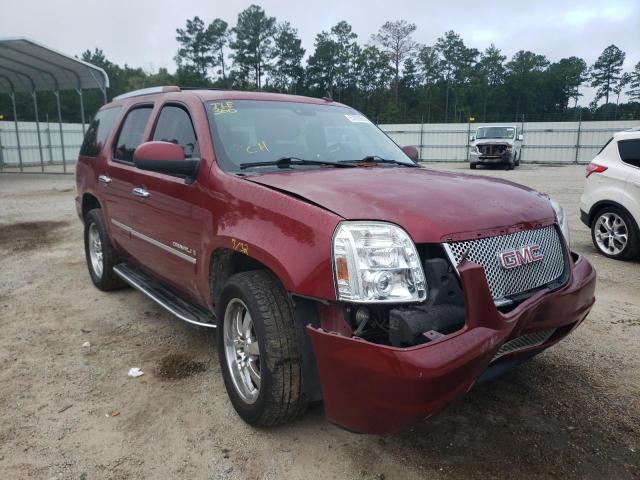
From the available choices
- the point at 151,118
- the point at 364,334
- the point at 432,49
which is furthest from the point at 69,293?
the point at 432,49

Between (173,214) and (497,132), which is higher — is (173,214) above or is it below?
below

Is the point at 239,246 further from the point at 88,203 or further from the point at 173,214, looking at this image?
the point at 88,203

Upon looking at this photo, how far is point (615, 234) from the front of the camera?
6.64m

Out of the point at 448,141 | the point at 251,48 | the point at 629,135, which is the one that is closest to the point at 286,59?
the point at 251,48

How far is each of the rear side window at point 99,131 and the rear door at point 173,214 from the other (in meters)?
1.30

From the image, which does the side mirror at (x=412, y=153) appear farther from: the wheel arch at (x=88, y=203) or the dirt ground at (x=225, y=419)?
the wheel arch at (x=88, y=203)

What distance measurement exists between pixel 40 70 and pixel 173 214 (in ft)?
69.9

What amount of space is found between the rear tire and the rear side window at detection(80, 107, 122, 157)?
0.63 metres

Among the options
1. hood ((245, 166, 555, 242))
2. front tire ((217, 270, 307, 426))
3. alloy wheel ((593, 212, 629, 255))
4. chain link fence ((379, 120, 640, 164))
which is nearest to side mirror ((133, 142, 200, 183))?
hood ((245, 166, 555, 242))

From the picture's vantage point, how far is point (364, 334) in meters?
2.20

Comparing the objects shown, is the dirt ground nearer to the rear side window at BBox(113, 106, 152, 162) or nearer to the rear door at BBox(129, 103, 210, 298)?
the rear door at BBox(129, 103, 210, 298)

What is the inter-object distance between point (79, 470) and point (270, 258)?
1428 mm

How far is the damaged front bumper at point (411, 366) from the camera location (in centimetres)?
199

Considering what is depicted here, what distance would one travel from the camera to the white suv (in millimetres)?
6375
